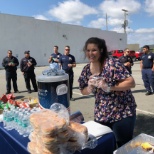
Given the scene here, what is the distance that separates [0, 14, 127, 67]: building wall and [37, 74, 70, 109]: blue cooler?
1726cm

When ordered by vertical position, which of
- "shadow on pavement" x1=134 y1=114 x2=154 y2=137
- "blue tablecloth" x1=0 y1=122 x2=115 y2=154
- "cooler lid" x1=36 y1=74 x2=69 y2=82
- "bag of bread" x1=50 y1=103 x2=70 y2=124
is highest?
"cooler lid" x1=36 y1=74 x2=69 y2=82

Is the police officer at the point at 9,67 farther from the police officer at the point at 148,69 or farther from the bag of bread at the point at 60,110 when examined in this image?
the bag of bread at the point at 60,110

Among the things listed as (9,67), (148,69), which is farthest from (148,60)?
(9,67)

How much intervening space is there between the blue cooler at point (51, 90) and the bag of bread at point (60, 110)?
9 cm

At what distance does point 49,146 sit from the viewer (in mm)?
1386

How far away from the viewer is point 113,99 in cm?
191

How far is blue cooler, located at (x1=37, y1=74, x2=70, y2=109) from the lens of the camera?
180 cm

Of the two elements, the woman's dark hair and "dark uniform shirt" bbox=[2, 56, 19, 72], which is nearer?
the woman's dark hair

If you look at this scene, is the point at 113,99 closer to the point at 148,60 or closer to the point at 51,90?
the point at 51,90

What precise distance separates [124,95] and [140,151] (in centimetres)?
51

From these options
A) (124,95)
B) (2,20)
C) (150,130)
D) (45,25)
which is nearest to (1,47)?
(2,20)

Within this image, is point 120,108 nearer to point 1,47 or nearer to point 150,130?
point 150,130

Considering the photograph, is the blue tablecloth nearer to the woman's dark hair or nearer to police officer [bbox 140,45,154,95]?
the woman's dark hair

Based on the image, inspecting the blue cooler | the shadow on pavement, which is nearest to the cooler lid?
the blue cooler
